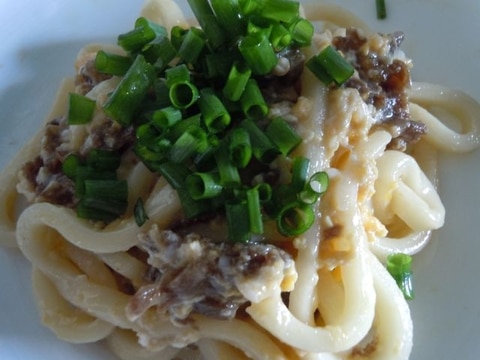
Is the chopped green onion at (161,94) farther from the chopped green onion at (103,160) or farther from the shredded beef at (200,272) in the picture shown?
the shredded beef at (200,272)

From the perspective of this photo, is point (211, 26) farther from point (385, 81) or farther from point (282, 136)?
point (385, 81)

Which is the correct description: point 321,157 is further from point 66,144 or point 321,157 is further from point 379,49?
point 66,144

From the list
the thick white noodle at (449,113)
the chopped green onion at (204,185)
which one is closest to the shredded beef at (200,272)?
the chopped green onion at (204,185)

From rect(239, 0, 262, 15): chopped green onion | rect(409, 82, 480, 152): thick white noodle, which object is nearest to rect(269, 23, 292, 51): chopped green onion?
rect(239, 0, 262, 15): chopped green onion

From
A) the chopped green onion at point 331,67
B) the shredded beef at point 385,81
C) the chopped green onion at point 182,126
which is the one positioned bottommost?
the shredded beef at point 385,81

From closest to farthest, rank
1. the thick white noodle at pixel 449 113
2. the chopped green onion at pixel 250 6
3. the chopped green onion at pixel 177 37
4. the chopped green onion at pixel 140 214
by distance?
the chopped green onion at pixel 140 214 → the chopped green onion at pixel 250 6 → the chopped green onion at pixel 177 37 → the thick white noodle at pixel 449 113

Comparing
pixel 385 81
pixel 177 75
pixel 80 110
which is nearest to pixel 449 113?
pixel 385 81

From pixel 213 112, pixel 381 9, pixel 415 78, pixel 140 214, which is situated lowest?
pixel 415 78
